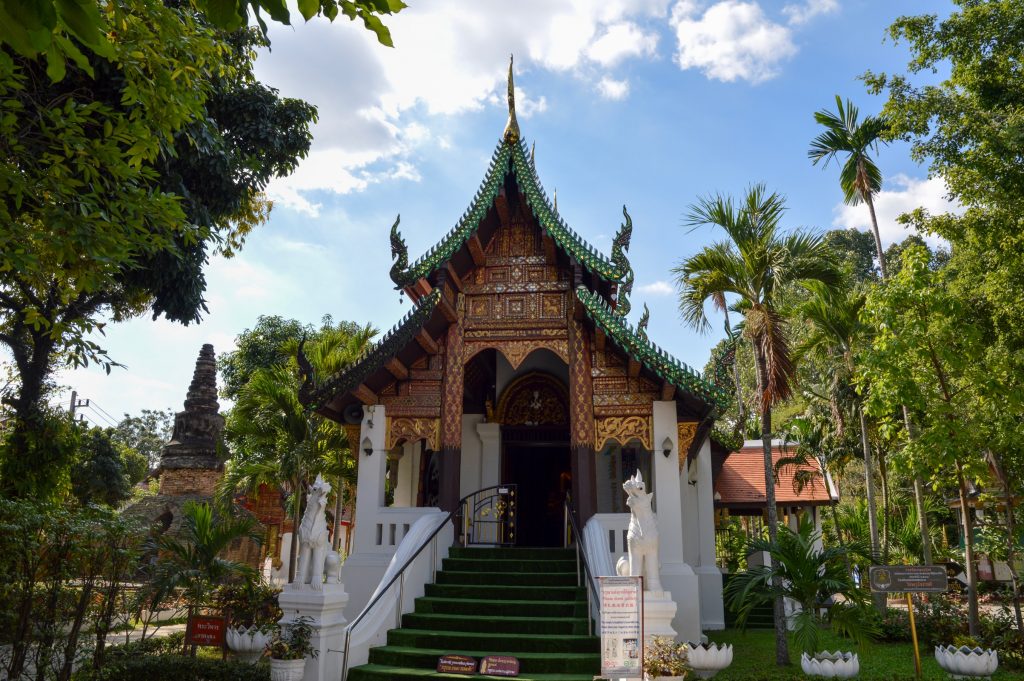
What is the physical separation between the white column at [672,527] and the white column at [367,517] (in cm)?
385

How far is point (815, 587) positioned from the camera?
8.55m

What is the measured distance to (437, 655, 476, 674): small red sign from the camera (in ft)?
23.5

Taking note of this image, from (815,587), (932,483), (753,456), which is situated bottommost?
(815,587)

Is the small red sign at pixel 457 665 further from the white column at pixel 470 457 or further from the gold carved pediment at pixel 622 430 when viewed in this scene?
the white column at pixel 470 457

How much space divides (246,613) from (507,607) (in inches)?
167

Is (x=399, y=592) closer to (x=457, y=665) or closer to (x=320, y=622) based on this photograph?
(x=320, y=622)

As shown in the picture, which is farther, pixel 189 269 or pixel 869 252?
pixel 869 252

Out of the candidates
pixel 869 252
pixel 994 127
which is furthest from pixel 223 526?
pixel 869 252

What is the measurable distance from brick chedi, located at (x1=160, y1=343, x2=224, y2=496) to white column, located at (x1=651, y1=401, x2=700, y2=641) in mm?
18893

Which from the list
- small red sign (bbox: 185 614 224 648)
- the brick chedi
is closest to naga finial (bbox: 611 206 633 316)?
small red sign (bbox: 185 614 224 648)

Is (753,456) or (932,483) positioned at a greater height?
(753,456)

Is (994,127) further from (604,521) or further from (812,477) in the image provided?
(812,477)

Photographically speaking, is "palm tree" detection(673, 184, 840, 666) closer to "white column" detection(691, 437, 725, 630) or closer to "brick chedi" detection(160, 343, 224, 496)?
"white column" detection(691, 437, 725, 630)

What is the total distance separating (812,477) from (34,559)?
17889 millimetres
